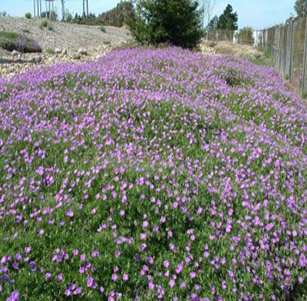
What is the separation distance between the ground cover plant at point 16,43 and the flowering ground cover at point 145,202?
59.2 ft

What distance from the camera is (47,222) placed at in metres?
3.70

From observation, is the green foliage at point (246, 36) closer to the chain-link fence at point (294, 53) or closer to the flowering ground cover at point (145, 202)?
the chain-link fence at point (294, 53)

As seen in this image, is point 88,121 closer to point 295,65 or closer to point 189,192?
point 189,192

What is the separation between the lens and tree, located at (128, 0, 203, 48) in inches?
722

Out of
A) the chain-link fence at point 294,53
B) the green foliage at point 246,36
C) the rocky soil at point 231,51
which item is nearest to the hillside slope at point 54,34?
the rocky soil at point 231,51

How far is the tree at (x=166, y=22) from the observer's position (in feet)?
60.1

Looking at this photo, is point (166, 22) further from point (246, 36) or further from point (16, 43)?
point (246, 36)

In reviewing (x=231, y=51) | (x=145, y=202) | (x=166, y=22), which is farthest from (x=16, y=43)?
(x=145, y=202)

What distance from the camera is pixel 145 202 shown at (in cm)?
405

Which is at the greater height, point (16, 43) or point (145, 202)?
point (16, 43)

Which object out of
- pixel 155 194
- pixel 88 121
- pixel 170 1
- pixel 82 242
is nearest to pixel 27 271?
pixel 82 242

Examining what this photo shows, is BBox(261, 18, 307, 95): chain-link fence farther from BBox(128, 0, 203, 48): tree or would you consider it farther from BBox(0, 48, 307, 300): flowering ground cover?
BBox(0, 48, 307, 300): flowering ground cover

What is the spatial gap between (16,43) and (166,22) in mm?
10242

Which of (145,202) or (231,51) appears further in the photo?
(231,51)
